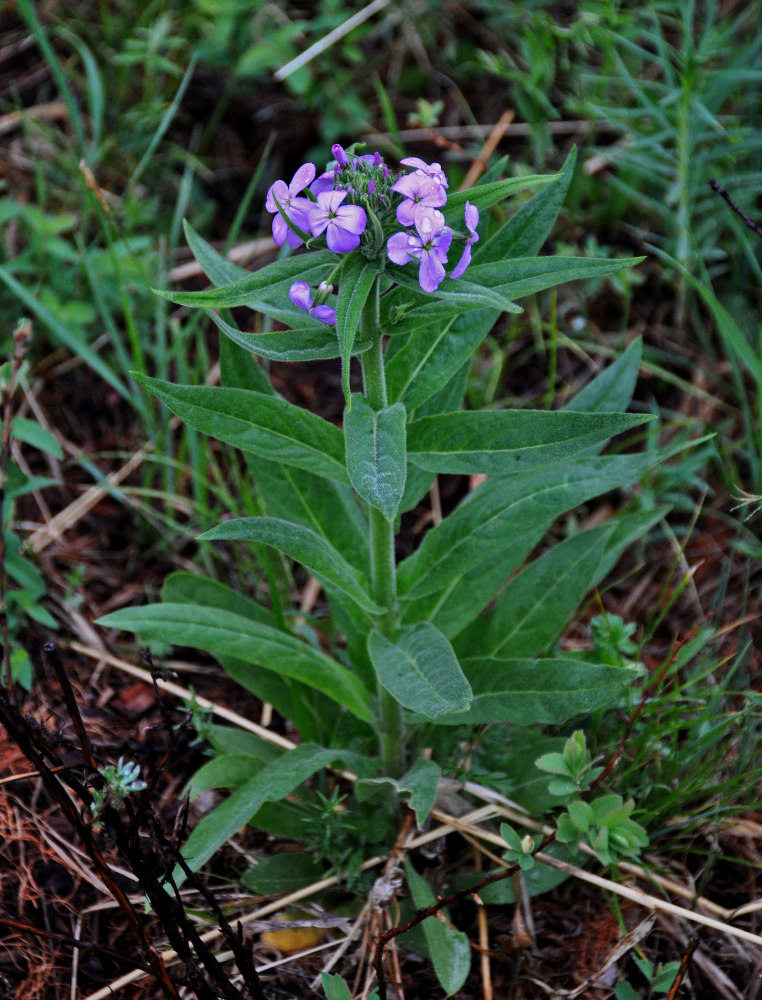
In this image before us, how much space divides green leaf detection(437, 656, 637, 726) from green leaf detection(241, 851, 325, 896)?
0.58 meters

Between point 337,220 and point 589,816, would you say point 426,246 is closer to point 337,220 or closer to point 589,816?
point 337,220

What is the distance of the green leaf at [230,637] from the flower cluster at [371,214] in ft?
2.91

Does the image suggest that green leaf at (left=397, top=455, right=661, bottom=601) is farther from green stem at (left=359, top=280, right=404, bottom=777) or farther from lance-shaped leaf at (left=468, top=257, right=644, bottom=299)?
lance-shaped leaf at (left=468, top=257, right=644, bottom=299)

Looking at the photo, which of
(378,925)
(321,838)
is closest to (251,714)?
(321,838)

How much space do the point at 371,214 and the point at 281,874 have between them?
175 cm

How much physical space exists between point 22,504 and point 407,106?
2836 millimetres

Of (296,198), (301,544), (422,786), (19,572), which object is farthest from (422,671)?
(19,572)

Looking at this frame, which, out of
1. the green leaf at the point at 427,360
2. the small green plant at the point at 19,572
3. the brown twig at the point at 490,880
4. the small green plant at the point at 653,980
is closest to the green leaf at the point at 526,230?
the green leaf at the point at 427,360

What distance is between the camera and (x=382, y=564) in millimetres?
2285

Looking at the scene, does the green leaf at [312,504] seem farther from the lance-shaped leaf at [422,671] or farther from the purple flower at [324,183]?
the purple flower at [324,183]

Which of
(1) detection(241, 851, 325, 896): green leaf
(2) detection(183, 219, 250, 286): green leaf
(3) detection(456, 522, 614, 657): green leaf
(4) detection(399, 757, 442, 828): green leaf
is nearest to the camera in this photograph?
(4) detection(399, 757, 442, 828): green leaf

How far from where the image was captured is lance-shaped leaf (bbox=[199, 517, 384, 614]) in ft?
6.40

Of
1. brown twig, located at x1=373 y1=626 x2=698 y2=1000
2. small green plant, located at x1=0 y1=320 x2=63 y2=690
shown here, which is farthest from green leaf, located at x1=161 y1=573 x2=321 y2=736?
brown twig, located at x1=373 y1=626 x2=698 y2=1000

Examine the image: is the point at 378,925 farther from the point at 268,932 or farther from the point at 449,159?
the point at 449,159
